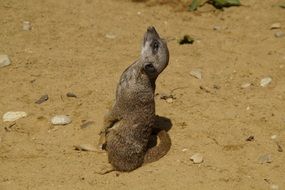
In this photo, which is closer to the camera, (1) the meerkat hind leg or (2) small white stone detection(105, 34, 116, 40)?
(1) the meerkat hind leg

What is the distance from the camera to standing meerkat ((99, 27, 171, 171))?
13.8 ft

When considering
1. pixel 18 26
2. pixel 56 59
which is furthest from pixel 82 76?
pixel 18 26

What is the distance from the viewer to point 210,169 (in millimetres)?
4438

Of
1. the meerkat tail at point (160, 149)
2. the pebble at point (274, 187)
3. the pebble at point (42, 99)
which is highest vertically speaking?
the pebble at point (42, 99)

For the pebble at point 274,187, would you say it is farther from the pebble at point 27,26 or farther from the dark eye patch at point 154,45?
the pebble at point 27,26

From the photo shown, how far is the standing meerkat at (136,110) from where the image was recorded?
421cm

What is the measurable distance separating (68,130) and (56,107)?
362 mm

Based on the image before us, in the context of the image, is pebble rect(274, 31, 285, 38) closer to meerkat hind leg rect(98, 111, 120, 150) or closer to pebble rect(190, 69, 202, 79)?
pebble rect(190, 69, 202, 79)

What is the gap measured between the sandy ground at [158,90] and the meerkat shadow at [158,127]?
0.21 ft

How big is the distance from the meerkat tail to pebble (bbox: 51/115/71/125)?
0.84 m

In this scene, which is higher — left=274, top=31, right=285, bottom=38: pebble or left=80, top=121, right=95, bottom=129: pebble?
left=274, top=31, right=285, bottom=38: pebble

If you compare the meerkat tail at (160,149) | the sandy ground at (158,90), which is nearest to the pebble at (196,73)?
the sandy ground at (158,90)

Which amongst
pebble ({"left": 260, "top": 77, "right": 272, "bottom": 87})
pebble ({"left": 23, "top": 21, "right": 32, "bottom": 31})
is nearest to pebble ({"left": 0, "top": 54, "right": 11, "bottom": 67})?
pebble ({"left": 23, "top": 21, "right": 32, "bottom": 31})

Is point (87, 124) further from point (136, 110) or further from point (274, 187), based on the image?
point (274, 187)
